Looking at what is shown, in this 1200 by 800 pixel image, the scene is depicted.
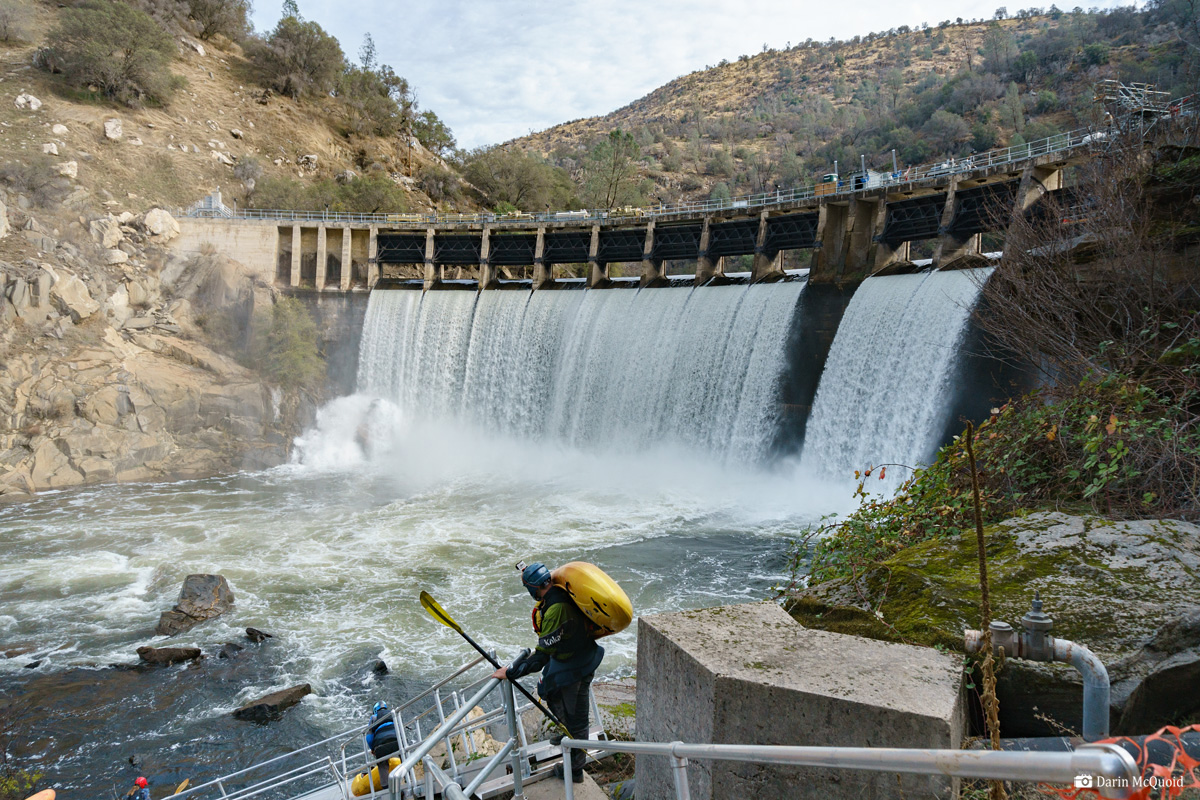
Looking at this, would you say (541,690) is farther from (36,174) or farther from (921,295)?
(36,174)

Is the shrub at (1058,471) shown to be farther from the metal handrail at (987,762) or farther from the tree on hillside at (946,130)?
the tree on hillside at (946,130)

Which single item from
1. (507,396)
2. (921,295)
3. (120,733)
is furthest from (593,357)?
(120,733)

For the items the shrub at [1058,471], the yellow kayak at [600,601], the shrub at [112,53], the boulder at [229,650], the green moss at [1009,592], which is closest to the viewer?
the green moss at [1009,592]

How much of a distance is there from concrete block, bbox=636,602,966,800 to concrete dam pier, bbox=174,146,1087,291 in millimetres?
15422

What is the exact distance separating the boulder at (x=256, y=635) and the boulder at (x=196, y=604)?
127cm

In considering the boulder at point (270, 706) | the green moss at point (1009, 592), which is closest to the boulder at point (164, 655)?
the boulder at point (270, 706)

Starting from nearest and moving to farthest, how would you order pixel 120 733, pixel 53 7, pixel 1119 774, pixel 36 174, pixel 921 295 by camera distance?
pixel 1119 774, pixel 120 733, pixel 921 295, pixel 36 174, pixel 53 7

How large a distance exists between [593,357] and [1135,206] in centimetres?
1765

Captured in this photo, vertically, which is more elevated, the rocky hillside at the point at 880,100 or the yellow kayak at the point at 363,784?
the rocky hillside at the point at 880,100

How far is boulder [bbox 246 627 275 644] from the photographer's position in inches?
454

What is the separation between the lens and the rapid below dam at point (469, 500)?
10352mm

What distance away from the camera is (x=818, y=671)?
2840mm

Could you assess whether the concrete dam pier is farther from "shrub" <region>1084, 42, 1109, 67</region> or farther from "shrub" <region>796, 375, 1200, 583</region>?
"shrub" <region>1084, 42, 1109, 67</region>

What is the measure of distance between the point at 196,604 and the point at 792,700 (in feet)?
41.7
